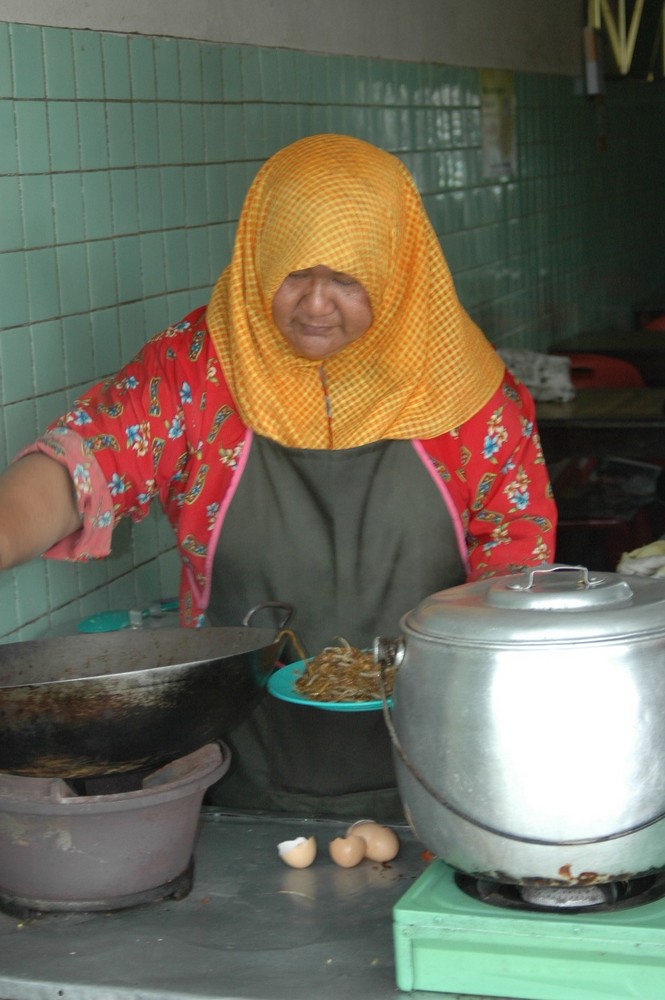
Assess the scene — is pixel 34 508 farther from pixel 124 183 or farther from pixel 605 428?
pixel 605 428

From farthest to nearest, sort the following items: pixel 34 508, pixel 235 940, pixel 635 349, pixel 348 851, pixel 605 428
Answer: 1. pixel 635 349
2. pixel 605 428
3. pixel 34 508
4. pixel 348 851
5. pixel 235 940

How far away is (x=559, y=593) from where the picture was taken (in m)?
1.32

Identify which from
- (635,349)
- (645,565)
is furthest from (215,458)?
(635,349)

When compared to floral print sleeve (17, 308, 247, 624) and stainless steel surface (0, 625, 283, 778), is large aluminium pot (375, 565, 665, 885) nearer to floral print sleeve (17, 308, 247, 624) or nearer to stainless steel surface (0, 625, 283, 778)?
stainless steel surface (0, 625, 283, 778)

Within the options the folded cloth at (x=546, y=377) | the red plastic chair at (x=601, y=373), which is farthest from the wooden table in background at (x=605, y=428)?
Answer: the red plastic chair at (x=601, y=373)

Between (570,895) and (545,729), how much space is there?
0.74 feet

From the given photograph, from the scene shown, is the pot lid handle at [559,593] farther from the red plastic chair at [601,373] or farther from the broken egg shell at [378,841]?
the red plastic chair at [601,373]

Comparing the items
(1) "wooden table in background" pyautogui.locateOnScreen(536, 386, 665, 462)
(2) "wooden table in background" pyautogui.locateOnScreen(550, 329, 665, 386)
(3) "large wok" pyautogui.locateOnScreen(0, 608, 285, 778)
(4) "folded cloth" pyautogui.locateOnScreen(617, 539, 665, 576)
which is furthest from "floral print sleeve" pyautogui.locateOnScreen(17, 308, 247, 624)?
(2) "wooden table in background" pyautogui.locateOnScreen(550, 329, 665, 386)

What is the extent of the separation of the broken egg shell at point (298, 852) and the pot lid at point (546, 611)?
0.45 m

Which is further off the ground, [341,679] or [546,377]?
[546,377]

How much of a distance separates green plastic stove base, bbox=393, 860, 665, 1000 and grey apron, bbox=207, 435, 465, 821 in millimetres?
632

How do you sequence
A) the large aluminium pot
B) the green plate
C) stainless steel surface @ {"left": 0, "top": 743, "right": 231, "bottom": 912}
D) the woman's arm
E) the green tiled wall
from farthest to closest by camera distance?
the green tiled wall
the woman's arm
the green plate
stainless steel surface @ {"left": 0, "top": 743, "right": 231, "bottom": 912}
the large aluminium pot

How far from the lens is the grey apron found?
80.8 inches

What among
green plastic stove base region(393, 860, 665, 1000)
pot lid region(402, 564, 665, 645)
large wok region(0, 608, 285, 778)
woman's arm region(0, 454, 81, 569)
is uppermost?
woman's arm region(0, 454, 81, 569)
